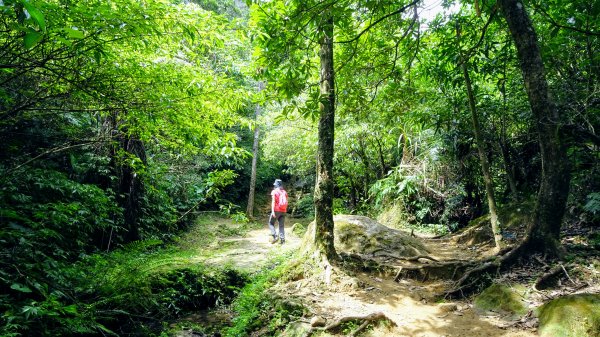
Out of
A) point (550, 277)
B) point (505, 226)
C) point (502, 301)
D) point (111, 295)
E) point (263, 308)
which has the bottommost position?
point (263, 308)

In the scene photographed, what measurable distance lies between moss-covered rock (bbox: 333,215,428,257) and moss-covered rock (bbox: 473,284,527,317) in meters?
2.57

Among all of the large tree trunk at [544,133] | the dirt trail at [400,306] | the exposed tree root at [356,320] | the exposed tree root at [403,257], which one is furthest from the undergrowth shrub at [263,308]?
the large tree trunk at [544,133]

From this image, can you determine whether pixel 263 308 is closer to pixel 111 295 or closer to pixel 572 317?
pixel 111 295

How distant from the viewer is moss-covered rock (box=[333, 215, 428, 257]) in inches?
302

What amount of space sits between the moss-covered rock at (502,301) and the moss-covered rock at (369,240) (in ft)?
8.44

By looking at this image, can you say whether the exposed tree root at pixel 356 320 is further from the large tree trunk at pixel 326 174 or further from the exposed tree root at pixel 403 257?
the exposed tree root at pixel 403 257

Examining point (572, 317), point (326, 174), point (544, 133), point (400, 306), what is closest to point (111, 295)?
point (326, 174)

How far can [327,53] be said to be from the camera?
20.9 ft

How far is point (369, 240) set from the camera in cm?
787

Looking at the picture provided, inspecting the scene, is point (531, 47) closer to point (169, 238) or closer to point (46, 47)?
point (46, 47)

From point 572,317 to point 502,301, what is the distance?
1121mm

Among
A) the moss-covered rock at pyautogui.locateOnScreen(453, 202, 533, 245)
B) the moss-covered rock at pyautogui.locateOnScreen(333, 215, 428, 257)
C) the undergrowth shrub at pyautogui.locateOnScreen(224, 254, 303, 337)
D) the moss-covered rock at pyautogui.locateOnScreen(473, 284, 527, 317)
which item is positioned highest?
the moss-covered rock at pyautogui.locateOnScreen(453, 202, 533, 245)

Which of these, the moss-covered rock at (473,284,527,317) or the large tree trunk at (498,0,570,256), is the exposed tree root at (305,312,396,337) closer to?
the moss-covered rock at (473,284,527,317)

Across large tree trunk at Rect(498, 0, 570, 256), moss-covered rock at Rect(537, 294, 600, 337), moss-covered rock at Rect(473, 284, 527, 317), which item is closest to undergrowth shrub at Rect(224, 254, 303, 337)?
moss-covered rock at Rect(473, 284, 527, 317)
